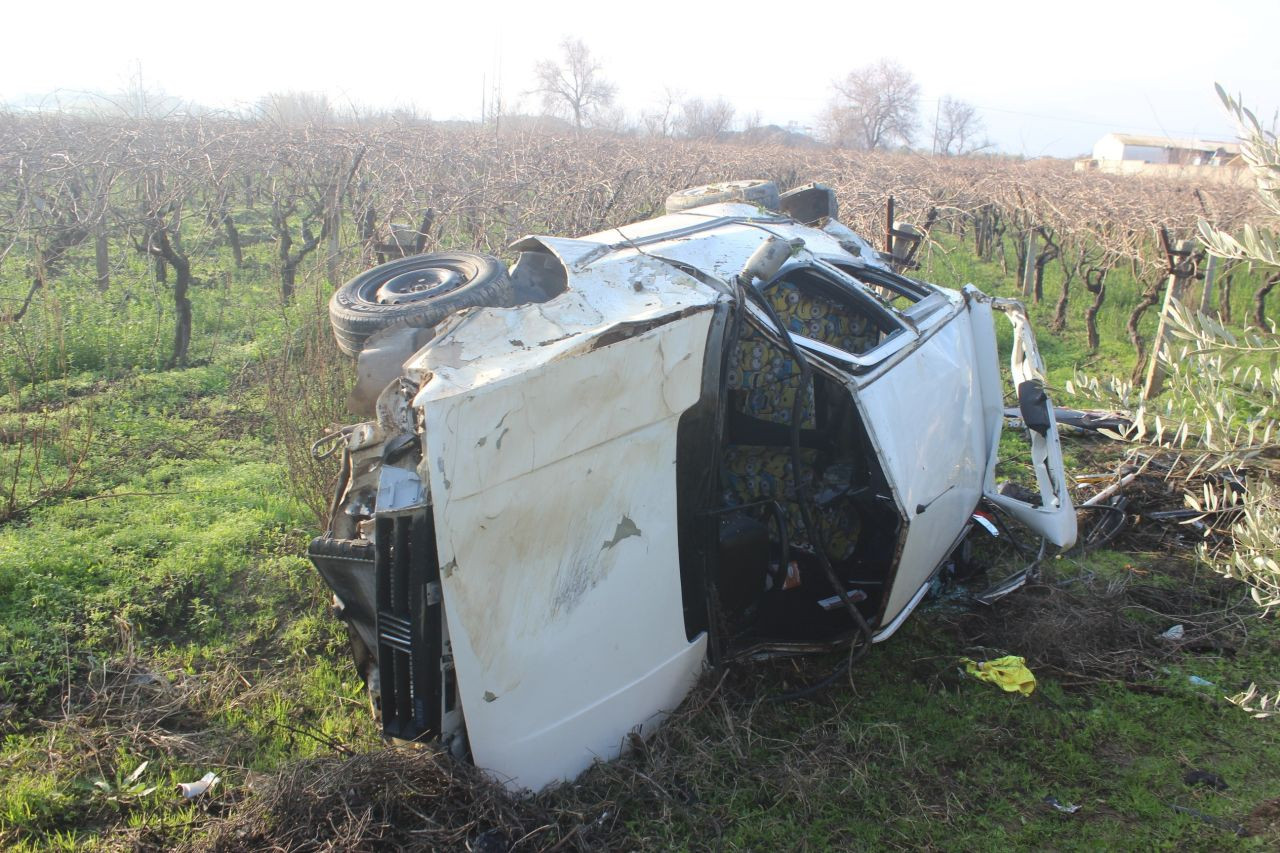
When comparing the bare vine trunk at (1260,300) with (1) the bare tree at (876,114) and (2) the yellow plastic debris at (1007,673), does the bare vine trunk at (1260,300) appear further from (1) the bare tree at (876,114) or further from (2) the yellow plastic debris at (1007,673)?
(1) the bare tree at (876,114)

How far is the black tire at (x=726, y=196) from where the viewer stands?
5.68 meters

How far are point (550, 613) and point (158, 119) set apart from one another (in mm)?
12371

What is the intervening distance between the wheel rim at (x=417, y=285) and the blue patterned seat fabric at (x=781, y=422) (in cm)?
138

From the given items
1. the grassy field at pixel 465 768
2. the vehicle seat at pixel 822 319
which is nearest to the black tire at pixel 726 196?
the vehicle seat at pixel 822 319

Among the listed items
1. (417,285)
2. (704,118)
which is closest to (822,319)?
(417,285)

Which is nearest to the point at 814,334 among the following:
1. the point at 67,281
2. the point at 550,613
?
the point at 550,613

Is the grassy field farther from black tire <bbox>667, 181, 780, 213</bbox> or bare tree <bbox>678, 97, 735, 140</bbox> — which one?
bare tree <bbox>678, 97, 735, 140</bbox>

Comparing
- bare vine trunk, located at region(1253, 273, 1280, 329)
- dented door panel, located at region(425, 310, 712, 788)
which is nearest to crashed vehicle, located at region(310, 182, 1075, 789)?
dented door panel, located at region(425, 310, 712, 788)

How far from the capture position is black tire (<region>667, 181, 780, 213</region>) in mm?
5684

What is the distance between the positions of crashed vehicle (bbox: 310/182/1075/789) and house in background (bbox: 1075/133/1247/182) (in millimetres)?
1666

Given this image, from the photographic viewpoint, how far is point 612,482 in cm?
292

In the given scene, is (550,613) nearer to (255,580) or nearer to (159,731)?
(159,731)

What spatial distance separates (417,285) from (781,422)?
186cm

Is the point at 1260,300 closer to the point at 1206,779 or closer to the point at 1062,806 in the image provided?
the point at 1206,779
